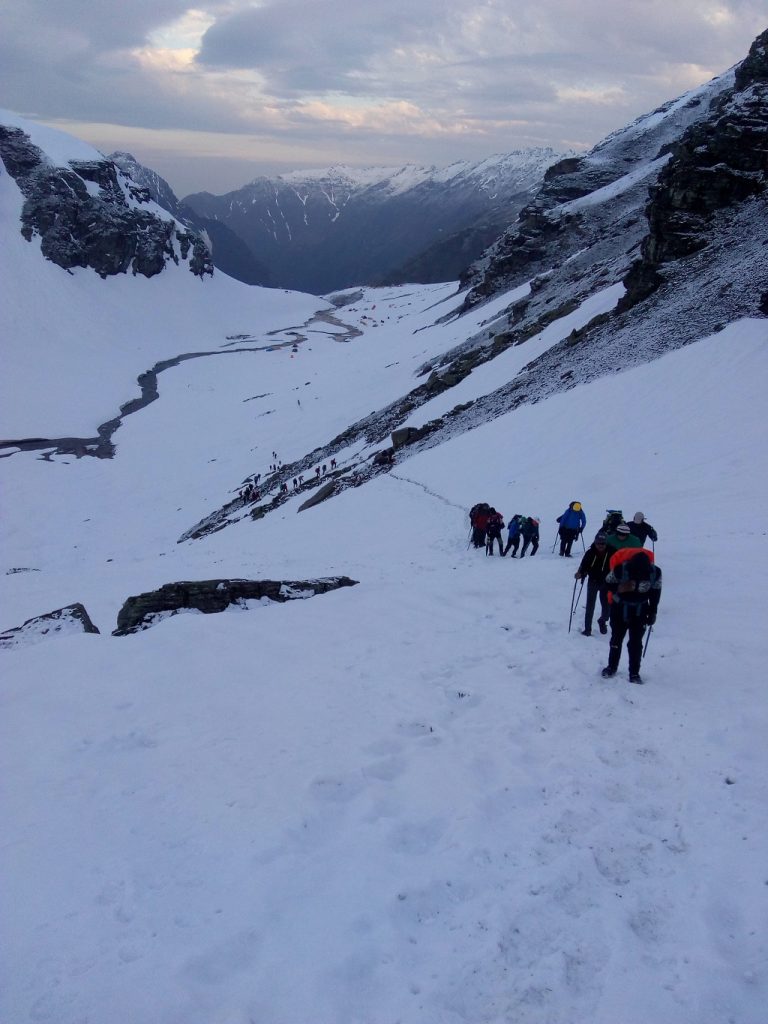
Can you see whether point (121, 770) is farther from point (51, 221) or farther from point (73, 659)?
point (51, 221)

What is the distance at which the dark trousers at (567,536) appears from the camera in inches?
546

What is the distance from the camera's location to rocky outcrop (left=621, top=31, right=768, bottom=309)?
96.9ft

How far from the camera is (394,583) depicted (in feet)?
43.2

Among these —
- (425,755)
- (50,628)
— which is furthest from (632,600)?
(50,628)

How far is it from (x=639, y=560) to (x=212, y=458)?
4251 cm

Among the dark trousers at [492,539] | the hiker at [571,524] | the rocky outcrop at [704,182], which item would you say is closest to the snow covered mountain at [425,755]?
the dark trousers at [492,539]

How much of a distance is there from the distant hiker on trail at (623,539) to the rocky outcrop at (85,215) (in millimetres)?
115170

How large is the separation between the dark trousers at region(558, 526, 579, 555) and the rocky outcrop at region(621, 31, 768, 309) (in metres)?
20.3

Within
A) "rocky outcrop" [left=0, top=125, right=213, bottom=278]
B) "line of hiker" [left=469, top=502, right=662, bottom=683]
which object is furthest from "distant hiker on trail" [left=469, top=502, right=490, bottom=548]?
"rocky outcrop" [left=0, top=125, right=213, bottom=278]

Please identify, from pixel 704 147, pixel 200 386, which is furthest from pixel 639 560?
pixel 200 386

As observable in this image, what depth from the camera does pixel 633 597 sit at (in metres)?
7.60

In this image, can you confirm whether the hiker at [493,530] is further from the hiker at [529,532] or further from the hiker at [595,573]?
the hiker at [595,573]

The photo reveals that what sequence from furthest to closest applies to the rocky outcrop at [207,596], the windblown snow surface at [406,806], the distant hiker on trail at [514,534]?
1. the distant hiker on trail at [514,534]
2. the rocky outcrop at [207,596]
3. the windblown snow surface at [406,806]

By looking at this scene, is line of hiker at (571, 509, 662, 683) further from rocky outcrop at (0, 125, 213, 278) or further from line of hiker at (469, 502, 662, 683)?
rocky outcrop at (0, 125, 213, 278)
